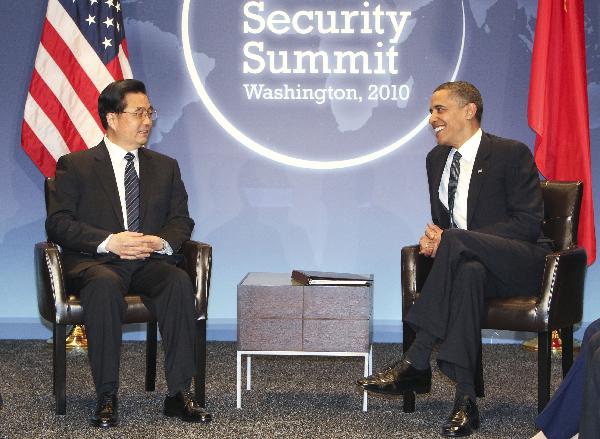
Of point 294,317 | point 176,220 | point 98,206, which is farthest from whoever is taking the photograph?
point 176,220

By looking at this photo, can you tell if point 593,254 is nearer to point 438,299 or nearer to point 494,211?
point 494,211

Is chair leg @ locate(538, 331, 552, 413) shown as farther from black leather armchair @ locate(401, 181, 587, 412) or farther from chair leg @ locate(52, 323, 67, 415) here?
chair leg @ locate(52, 323, 67, 415)

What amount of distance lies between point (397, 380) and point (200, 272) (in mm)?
1013

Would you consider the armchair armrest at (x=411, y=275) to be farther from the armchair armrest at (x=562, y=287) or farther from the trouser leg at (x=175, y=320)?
the trouser leg at (x=175, y=320)

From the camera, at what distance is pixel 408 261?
4.18 metres

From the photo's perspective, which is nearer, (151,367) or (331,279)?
(331,279)

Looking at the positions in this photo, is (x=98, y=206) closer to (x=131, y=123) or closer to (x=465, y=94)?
(x=131, y=123)

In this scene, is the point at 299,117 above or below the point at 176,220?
above

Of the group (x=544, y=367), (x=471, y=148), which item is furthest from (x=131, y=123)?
(x=544, y=367)

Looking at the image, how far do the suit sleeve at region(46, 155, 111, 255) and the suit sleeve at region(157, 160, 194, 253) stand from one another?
29cm

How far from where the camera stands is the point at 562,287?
13.0ft

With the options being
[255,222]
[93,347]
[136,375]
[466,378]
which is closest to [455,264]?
[466,378]

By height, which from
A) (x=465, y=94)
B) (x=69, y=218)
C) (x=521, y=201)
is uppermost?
(x=465, y=94)

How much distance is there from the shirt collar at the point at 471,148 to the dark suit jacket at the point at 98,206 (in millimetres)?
1336
